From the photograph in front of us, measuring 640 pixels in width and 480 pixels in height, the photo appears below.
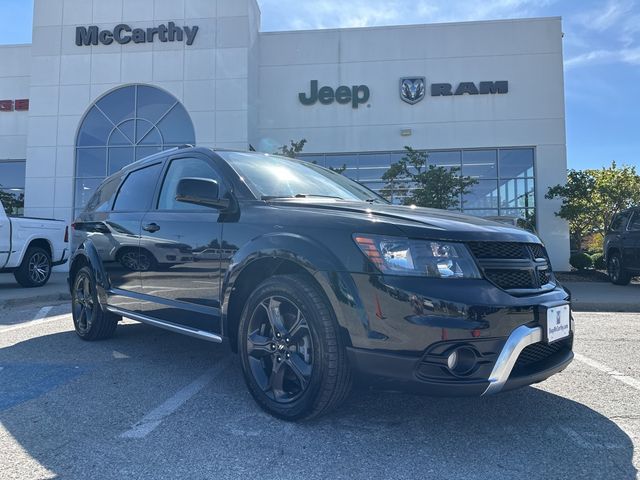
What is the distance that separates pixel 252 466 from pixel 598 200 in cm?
1582

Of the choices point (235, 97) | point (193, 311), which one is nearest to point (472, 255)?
point (193, 311)

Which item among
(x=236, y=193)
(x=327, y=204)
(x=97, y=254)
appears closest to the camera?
(x=327, y=204)

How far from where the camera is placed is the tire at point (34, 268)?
10.4 meters

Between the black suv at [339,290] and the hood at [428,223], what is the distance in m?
0.01

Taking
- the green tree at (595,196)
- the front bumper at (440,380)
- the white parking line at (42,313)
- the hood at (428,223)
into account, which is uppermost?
the green tree at (595,196)

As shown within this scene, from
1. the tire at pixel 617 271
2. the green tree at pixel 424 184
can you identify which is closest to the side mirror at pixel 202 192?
the green tree at pixel 424 184

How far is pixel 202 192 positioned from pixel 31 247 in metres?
9.16

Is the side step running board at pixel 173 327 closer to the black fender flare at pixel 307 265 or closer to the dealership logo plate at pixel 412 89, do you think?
the black fender flare at pixel 307 265

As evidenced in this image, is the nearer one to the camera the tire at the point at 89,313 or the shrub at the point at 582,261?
the tire at the point at 89,313

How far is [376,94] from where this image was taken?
1700cm

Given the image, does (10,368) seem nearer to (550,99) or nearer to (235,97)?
(235,97)

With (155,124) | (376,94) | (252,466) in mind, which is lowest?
(252,466)

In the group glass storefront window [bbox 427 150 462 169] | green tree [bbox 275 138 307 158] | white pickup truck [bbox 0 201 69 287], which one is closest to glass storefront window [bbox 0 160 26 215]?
white pickup truck [bbox 0 201 69 287]

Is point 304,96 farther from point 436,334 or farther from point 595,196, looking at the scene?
point 436,334
